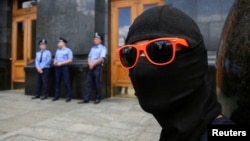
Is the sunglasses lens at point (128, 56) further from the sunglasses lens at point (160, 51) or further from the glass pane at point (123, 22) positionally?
the glass pane at point (123, 22)

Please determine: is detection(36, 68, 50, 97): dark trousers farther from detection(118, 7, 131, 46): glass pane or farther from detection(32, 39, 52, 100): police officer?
detection(118, 7, 131, 46): glass pane

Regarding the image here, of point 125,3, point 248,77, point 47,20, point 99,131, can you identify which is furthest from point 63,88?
point 248,77

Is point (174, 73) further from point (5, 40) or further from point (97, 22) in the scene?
point (5, 40)

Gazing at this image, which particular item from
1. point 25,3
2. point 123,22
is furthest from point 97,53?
point 25,3

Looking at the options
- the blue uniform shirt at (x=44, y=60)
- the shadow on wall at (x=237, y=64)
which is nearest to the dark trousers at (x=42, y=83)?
the blue uniform shirt at (x=44, y=60)

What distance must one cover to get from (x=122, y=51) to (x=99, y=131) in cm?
310

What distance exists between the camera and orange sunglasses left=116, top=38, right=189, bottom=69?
3.24ft

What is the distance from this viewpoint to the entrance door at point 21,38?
9.55 metres

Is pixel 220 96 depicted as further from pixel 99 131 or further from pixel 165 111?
pixel 99 131

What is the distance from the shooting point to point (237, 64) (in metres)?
0.89

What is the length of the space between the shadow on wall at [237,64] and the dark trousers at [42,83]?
7032 millimetres

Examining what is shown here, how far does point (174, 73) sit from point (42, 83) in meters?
7.27

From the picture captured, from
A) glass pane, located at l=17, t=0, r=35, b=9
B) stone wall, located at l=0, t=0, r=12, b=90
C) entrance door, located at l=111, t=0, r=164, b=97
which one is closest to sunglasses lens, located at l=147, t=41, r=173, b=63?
entrance door, located at l=111, t=0, r=164, b=97

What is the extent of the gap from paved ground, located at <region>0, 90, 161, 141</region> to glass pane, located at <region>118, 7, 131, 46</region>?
226cm
